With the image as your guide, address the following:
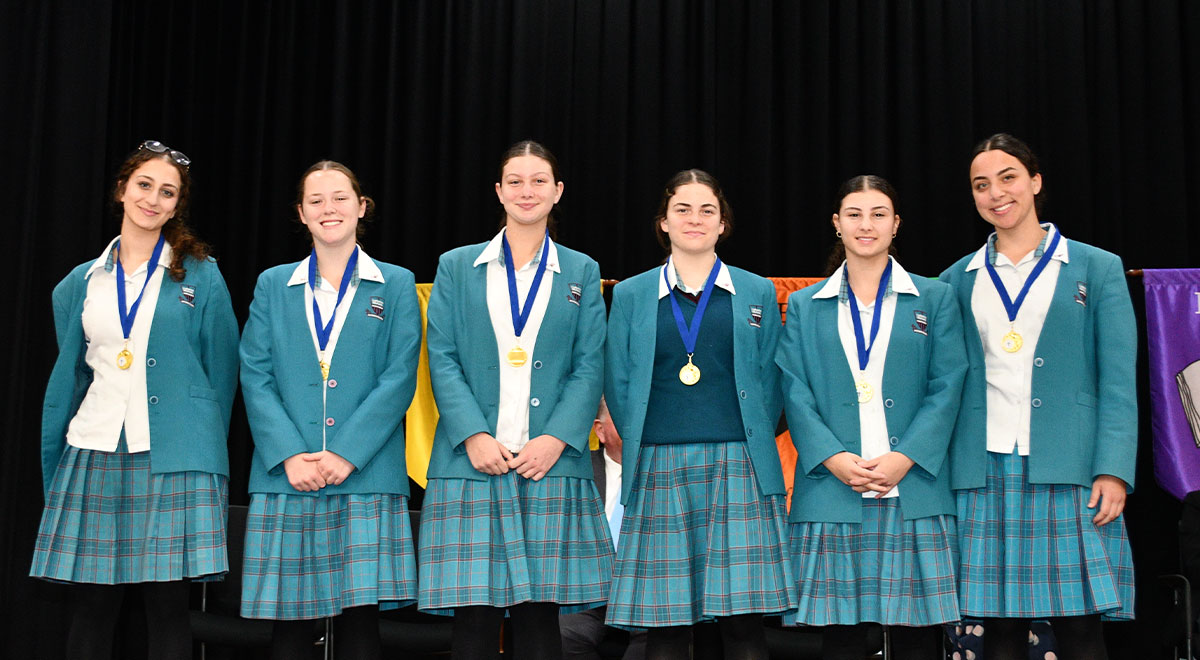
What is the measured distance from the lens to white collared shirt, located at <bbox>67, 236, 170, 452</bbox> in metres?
3.52

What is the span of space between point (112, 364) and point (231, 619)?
1.47 m

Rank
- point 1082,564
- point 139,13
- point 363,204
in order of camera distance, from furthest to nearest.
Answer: point 139,13 < point 363,204 < point 1082,564

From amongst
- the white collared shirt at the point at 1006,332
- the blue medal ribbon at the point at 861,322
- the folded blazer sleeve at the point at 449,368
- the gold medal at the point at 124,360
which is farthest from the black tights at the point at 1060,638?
the gold medal at the point at 124,360

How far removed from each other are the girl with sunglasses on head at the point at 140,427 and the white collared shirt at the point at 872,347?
6.59ft

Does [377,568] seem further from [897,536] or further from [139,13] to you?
[139,13]

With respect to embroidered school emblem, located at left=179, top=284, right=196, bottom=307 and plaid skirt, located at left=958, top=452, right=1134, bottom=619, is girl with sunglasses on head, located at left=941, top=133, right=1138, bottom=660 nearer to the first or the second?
plaid skirt, located at left=958, top=452, right=1134, bottom=619

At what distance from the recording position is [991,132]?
19.0ft

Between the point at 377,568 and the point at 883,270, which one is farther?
the point at 883,270

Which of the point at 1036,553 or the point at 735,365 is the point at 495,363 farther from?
the point at 1036,553

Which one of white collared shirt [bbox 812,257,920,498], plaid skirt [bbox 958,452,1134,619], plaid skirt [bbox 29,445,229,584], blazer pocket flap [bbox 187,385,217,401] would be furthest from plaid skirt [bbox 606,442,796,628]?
blazer pocket flap [bbox 187,385,217,401]

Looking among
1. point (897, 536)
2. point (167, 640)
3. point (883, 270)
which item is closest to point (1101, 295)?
point (883, 270)

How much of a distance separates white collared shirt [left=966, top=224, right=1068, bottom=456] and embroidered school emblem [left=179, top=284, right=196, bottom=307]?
2554mm

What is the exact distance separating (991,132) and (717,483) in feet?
10.9

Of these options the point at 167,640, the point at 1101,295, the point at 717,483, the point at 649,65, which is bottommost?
the point at 167,640
